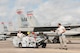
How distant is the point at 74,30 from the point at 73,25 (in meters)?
1.15

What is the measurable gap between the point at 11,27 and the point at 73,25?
25513 millimetres

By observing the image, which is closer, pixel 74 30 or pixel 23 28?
pixel 74 30

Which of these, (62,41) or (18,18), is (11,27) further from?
(62,41)

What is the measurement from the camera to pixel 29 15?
57938mm

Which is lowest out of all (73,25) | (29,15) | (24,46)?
(24,46)

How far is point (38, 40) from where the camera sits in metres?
18.9

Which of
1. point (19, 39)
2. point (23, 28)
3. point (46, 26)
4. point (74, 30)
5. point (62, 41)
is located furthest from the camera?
point (23, 28)

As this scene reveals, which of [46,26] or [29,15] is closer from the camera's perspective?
[46,26]

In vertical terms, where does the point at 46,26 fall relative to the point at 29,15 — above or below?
below

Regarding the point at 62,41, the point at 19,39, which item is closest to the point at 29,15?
the point at 19,39

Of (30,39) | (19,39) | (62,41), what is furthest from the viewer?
(19,39)

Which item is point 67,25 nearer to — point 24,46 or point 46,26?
point 46,26

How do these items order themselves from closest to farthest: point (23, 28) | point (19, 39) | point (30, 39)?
point (30, 39) → point (19, 39) → point (23, 28)

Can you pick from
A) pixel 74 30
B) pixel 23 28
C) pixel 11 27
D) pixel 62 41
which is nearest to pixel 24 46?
pixel 62 41
